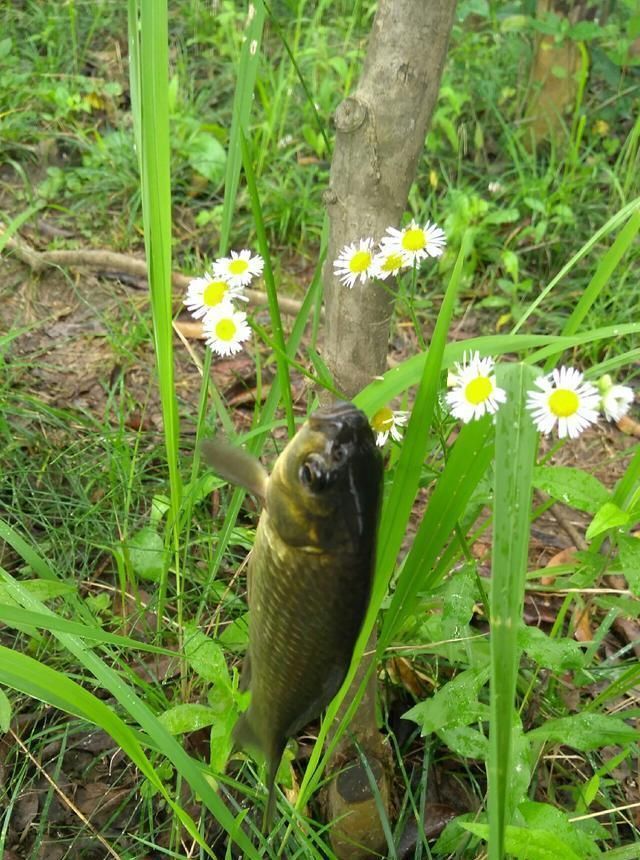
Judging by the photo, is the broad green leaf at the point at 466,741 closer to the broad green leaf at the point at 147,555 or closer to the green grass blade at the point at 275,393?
the green grass blade at the point at 275,393

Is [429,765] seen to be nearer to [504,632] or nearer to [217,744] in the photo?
[217,744]

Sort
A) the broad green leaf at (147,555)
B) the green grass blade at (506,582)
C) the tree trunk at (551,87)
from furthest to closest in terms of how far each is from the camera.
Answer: the tree trunk at (551,87) → the broad green leaf at (147,555) → the green grass blade at (506,582)

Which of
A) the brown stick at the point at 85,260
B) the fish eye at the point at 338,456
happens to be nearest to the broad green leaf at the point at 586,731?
the fish eye at the point at 338,456

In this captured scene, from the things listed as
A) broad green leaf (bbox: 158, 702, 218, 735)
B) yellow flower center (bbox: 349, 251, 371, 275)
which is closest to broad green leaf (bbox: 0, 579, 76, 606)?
broad green leaf (bbox: 158, 702, 218, 735)

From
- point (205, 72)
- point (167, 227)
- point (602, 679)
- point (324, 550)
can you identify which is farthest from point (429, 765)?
point (205, 72)

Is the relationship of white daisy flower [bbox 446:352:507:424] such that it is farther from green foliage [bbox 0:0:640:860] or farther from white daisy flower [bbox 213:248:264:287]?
white daisy flower [bbox 213:248:264:287]

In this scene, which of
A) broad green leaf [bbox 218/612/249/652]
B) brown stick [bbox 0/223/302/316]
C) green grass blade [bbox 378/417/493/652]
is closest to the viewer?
green grass blade [bbox 378/417/493/652]

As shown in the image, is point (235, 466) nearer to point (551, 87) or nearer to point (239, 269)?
point (239, 269)
